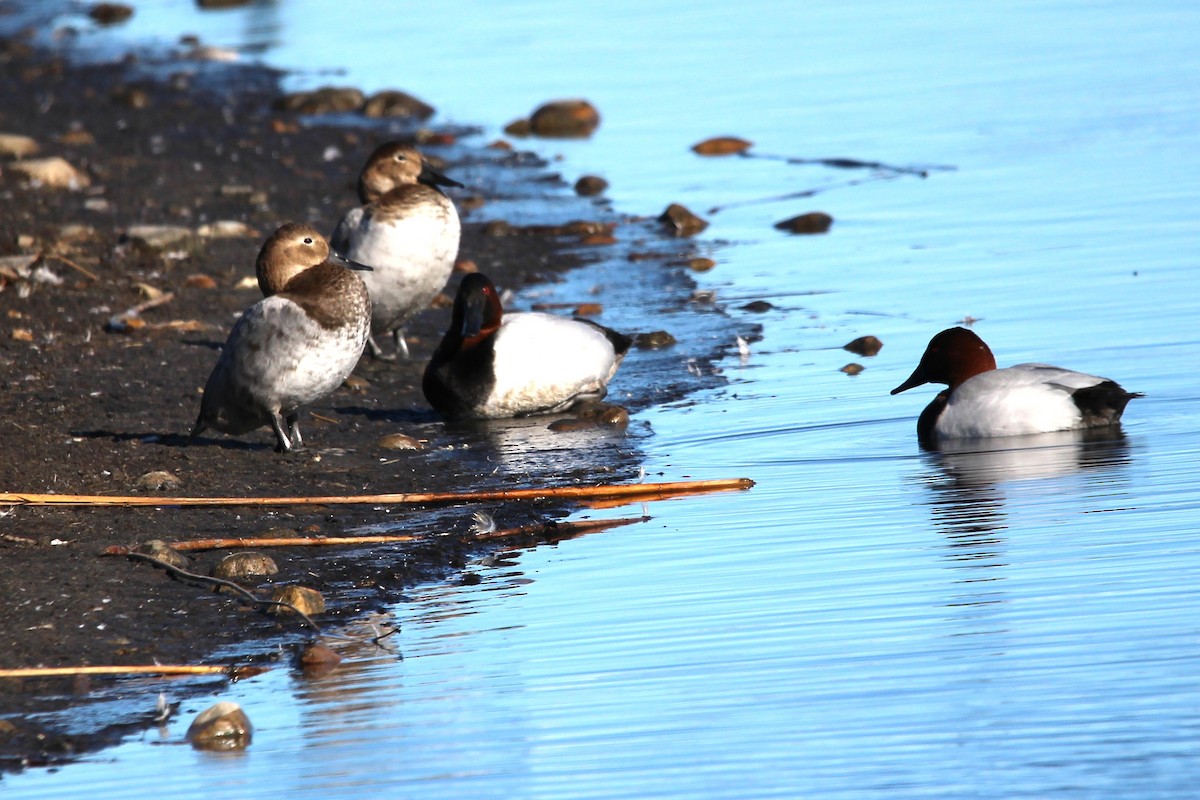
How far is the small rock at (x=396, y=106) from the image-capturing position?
59.6 ft

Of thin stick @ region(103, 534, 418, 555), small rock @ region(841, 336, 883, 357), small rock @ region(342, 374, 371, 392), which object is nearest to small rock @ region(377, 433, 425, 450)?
small rock @ region(342, 374, 371, 392)

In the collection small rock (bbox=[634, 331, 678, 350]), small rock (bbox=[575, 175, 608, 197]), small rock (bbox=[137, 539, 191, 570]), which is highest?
small rock (bbox=[137, 539, 191, 570])

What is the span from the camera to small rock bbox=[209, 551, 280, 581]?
6.05 m

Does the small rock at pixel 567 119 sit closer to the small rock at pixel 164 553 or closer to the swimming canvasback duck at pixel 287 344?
the swimming canvasback duck at pixel 287 344

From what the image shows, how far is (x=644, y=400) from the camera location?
350 inches

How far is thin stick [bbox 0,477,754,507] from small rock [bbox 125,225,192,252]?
213 inches

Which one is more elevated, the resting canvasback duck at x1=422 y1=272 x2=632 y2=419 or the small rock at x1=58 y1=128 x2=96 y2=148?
the small rock at x1=58 y1=128 x2=96 y2=148

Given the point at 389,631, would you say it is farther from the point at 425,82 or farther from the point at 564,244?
the point at 425,82

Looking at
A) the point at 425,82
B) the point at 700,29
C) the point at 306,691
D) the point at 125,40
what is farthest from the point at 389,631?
the point at 125,40

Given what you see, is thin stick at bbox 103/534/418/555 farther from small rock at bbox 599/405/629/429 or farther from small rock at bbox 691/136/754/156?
small rock at bbox 691/136/754/156

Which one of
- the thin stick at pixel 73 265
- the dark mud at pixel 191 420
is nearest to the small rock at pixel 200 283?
the dark mud at pixel 191 420

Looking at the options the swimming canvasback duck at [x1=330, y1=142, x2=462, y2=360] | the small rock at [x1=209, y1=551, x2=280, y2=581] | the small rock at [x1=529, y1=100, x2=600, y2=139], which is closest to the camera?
the small rock at [x1=209, y1=551, x2=280, y2=581]

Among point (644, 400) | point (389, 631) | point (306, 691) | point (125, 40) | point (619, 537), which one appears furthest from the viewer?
point (125, 40)

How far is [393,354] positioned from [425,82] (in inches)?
414
